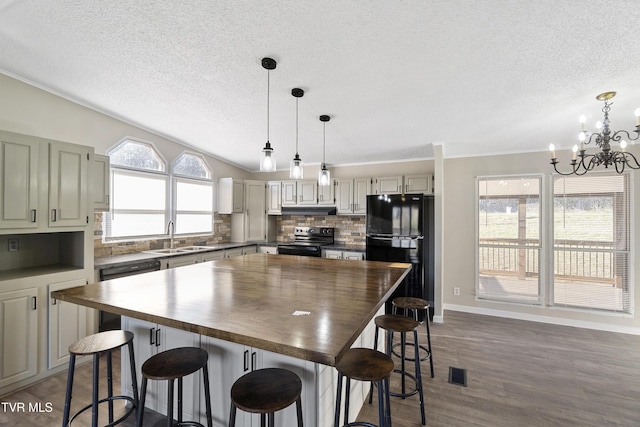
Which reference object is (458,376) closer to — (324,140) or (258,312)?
(258,312)

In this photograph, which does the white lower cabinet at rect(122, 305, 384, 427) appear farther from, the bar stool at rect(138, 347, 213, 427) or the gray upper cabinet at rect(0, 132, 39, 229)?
the gray upper cabinet at rect(0, 132, 39, 229)

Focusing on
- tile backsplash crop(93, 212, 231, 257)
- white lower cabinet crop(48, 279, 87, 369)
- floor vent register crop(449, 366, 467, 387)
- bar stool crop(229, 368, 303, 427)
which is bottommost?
floor vent register crop(449, 366, 467, 387)

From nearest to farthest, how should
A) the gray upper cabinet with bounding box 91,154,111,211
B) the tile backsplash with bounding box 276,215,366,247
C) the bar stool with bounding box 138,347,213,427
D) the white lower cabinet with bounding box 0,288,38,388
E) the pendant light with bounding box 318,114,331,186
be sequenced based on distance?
the bar stool with bounding box 138,347,213,427 < the white lower cabinet with bounding box 0,288,38,388 < the pendant light with bounding box 318,114,331,186 < the gray upper cabinet with bounding box 91,154,111,211 < the tile backsplash with bounding box 276,215,366,247

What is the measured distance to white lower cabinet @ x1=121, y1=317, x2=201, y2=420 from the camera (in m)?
1.80

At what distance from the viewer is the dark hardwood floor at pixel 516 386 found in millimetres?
2041

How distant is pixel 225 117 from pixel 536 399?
13.4 feet

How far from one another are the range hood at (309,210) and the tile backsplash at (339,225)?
0.38m

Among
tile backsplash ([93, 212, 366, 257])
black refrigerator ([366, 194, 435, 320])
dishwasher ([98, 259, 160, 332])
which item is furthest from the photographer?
tile backsplash ([93, 212, 366, 257])

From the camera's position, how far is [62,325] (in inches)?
102

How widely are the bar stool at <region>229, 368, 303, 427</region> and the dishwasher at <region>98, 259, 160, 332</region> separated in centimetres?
250

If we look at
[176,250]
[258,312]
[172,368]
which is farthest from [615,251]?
[176,250]

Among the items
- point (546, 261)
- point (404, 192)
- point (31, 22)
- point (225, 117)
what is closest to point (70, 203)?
point (31, 22)

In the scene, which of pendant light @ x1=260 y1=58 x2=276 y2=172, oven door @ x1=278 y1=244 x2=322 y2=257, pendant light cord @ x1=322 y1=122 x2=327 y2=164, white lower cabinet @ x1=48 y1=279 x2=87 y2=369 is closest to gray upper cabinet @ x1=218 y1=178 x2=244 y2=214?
oven door @ x1=278 y1=244 x2=322 y2=257

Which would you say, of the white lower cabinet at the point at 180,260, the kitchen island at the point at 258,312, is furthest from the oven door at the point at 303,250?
the kitchen island at the point at 258,312
